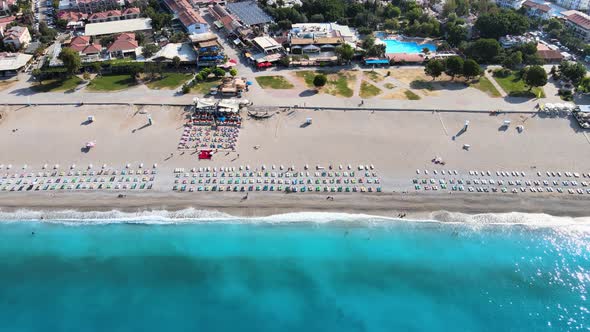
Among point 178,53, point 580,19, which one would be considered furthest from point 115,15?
point 580,19

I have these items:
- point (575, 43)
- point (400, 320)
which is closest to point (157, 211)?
point (400, 320)

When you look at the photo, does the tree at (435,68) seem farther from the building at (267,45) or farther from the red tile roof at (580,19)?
the red tile roof at (580,19)

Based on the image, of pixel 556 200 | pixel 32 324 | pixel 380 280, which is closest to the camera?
pixel 32 324

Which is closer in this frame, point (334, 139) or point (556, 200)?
point (556, 200)

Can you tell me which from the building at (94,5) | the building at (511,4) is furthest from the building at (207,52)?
the building at (511,4)

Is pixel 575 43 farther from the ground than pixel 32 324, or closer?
farther from the ground

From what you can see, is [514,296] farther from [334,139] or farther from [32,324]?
[32,324]

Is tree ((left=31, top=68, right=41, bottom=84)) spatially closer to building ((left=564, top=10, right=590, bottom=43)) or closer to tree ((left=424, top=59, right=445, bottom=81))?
tree ((left=424, top=59, right=445, bottom=81))
